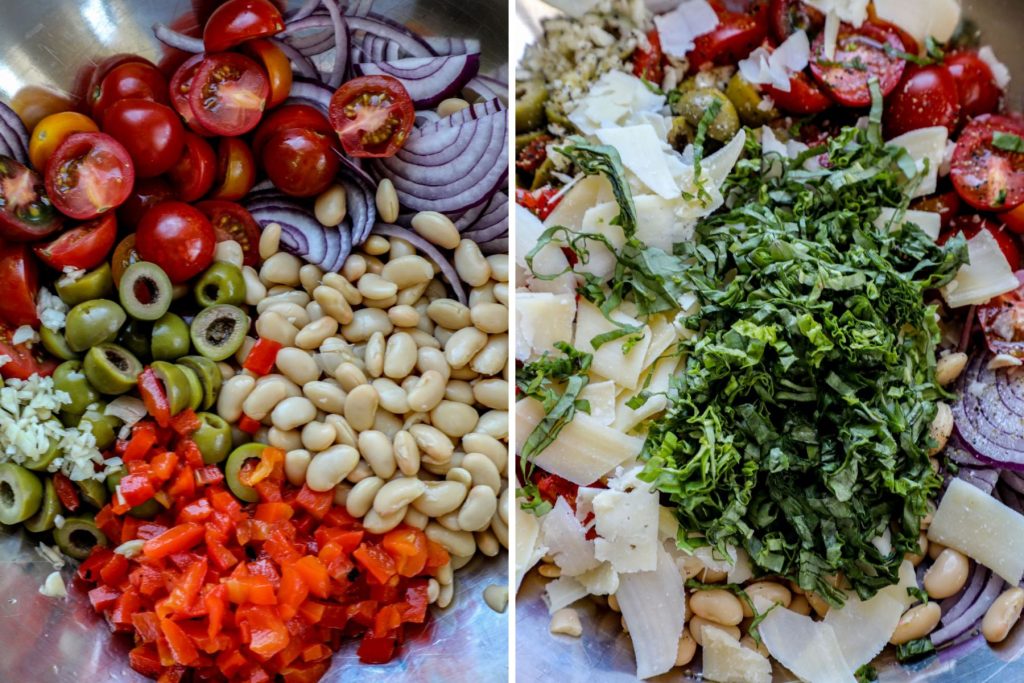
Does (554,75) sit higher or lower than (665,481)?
higher

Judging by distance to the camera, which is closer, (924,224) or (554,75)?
(924,224)

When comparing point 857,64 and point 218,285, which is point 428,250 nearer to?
point 218,285

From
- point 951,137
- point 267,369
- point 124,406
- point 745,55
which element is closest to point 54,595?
point 124,406

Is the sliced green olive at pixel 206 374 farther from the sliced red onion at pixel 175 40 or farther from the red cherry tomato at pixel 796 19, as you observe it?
the red cherry tomato at pixel 796 19

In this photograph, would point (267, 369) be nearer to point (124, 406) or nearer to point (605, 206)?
point (124, 406)

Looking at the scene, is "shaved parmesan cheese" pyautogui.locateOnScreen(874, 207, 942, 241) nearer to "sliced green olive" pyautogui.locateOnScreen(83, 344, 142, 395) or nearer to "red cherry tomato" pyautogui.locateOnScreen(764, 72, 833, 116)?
"red cherry tomato" pyautogui.locateOnScreen(764, 72, 833, 116)
